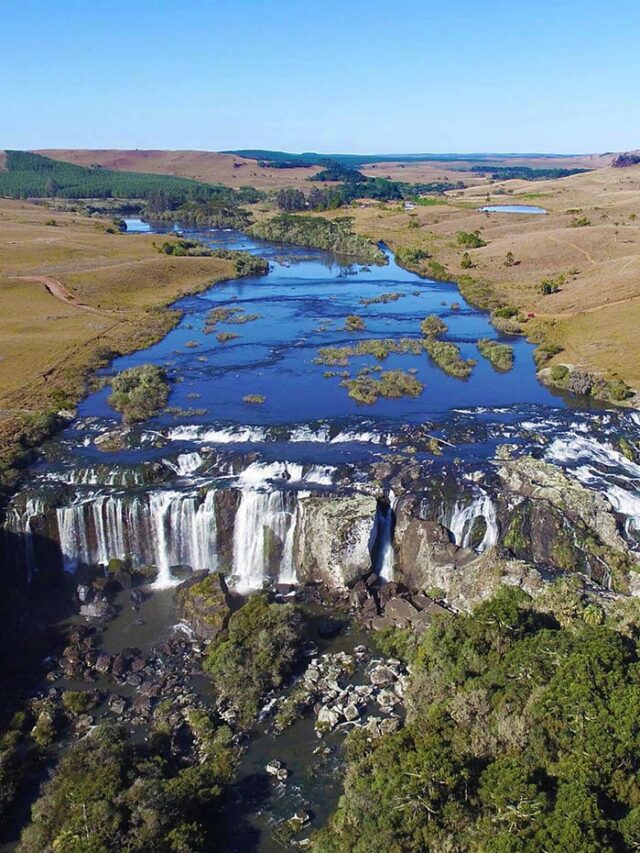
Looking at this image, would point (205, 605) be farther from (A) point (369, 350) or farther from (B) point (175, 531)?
(A) point (369, 350)

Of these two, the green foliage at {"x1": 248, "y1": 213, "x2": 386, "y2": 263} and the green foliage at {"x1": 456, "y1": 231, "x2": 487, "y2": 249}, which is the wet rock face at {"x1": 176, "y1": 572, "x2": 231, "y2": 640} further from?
the green foliage at {"x1": 456, "y1": 231, "x2": 487, "y2": 249}

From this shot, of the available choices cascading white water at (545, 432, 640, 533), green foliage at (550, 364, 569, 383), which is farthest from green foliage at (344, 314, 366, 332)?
cascading white water at (545, 432, 640, 533)

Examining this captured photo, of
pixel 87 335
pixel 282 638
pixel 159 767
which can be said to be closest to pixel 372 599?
pixel 282 638

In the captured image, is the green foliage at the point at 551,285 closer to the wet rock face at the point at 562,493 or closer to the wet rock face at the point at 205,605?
the wet rock face at the point at 562,493

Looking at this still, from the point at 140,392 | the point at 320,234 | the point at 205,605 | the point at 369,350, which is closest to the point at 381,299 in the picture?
the point at 369,350

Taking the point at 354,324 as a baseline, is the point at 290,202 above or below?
above
